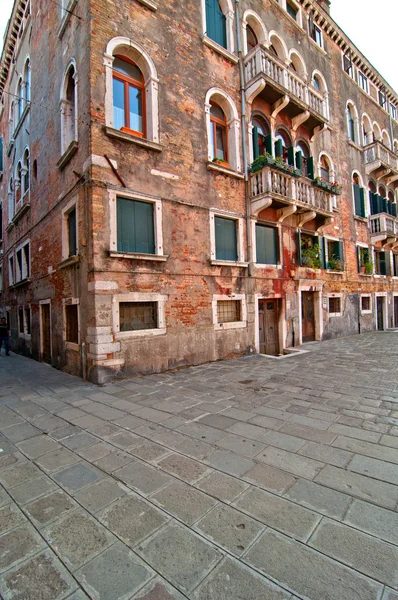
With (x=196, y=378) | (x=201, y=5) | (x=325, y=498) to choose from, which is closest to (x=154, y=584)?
(x=325, y=498)

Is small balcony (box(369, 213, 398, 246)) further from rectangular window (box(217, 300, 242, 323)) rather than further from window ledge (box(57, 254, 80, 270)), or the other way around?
window ledge (box(57, 254, 80, 270))

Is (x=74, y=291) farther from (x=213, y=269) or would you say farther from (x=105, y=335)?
(x=213, y=269)

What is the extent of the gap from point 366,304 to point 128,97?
1519cm

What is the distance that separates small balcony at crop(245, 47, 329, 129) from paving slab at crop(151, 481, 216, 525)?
11.3 metres

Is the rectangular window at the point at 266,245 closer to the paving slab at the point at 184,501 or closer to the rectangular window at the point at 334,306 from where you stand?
the rectangular window at the point at 334,306

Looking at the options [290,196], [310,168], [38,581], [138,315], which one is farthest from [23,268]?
[38,581]

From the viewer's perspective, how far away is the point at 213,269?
8.70 meters

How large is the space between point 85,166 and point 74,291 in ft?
9.86

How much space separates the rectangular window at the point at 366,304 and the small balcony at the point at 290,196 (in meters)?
6.24

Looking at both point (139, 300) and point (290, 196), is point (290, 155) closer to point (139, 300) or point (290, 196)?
point (290, 196)

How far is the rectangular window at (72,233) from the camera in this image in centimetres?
803

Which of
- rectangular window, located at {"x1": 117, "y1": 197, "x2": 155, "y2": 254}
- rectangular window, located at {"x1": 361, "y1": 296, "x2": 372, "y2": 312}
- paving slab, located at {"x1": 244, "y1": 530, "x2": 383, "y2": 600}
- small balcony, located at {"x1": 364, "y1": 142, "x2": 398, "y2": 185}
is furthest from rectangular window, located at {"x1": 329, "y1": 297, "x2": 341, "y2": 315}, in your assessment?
paving slab, located at {"x1": 244, "y1": 530, "x2": 383, "y2": 600}

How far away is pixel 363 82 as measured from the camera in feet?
58.5

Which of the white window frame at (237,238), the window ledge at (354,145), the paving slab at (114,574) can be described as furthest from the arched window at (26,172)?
the window ledge at (354,145)
